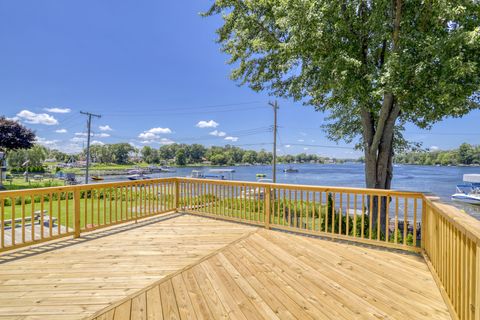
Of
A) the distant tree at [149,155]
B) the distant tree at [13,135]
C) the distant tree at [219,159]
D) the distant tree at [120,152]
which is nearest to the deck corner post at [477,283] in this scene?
the distant tree at [13,135]

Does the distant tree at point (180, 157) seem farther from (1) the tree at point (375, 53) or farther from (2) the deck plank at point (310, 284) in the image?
(2) the deck plank at point (310, 284)

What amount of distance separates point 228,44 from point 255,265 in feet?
19.6

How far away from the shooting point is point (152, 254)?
3.16 meters

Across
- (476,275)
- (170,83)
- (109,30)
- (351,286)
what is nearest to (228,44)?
(351,286)

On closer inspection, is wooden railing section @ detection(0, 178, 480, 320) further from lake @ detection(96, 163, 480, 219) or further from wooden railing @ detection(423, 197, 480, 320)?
lake @ detection(96, 163, 480, 219)

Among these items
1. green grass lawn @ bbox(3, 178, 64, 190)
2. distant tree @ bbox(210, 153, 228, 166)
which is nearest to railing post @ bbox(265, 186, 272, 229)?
green grass lawn @ bbox(3, 178, 64, 190)

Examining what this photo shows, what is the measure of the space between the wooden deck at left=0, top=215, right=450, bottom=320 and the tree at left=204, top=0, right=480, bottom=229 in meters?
2.78

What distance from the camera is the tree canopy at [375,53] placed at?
12.2 ft

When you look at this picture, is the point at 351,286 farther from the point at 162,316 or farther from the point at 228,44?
the point at 228,44

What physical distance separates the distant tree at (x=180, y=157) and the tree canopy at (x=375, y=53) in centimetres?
5561

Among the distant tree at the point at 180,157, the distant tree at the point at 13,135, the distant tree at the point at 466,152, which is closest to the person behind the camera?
the distant tree at the point at 13,135

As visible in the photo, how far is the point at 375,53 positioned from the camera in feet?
18.0

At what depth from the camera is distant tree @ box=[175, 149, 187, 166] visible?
60.2 metres

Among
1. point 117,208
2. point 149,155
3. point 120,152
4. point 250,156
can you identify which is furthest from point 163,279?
point 120,152
